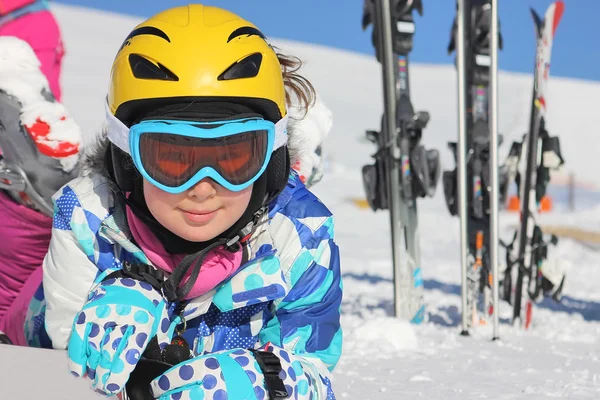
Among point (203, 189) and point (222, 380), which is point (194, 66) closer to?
point (203, 189)

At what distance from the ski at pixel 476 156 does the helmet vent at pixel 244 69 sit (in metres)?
2.45

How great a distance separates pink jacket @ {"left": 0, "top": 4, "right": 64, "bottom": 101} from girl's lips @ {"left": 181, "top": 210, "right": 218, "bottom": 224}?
1.85m

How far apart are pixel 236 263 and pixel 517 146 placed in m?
2.83

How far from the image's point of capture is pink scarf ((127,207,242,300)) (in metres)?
1.82

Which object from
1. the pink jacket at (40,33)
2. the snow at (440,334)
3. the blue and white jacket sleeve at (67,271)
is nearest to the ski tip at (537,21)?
the snow at (440,334)

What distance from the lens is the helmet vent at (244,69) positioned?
1723mm

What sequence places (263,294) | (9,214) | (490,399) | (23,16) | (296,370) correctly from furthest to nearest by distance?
(23,16) → (9,214) → (490,399) → (263,294) → (296,370)

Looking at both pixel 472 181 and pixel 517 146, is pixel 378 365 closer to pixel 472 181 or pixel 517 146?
Result: pixel 472 181

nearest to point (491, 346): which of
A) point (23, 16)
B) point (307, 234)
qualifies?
point (307, 234)

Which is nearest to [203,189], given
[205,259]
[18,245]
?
[205,259]

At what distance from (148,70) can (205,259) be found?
1.49ft

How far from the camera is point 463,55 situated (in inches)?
163

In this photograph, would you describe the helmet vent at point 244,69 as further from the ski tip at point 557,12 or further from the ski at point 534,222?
the ski tip at point 557,12

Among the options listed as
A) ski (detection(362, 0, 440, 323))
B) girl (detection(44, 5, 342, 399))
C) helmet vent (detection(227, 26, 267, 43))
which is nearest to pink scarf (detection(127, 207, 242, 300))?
girl (detection(44, 5, 342, 399))
